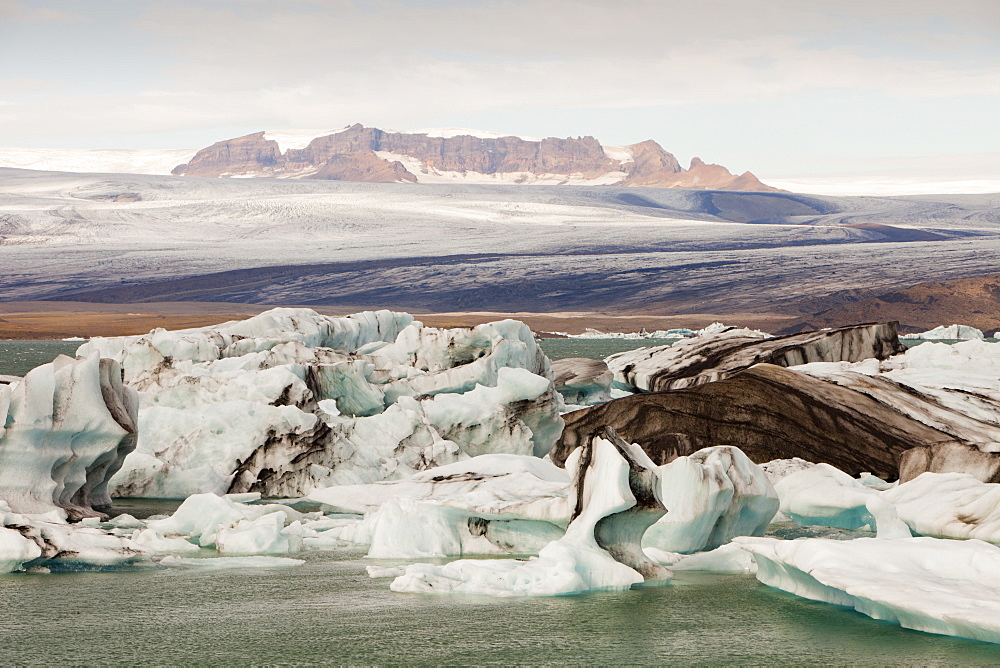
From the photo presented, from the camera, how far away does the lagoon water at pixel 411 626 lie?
509cm

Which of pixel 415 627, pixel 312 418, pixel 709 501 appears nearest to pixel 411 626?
pixel 415 627

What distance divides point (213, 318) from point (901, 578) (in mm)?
69943

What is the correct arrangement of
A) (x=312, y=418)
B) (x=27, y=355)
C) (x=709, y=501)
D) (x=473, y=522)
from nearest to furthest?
(x=709, y=501) < (x=473, y=522) < (x=312, y=418) < (x=27, y=355)

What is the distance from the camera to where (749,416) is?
12703 millimetres

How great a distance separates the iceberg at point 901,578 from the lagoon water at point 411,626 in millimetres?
88

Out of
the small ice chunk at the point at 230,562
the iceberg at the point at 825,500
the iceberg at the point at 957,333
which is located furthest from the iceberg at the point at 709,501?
the iceberg at the point at 957,333

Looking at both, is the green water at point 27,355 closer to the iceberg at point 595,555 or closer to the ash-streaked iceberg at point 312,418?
the ash-streaked iceberg at point 312,418

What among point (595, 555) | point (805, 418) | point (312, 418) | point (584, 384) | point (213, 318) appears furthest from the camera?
point (213, 318)

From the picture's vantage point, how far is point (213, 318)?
72.5m

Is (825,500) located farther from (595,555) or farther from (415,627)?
(415,627)

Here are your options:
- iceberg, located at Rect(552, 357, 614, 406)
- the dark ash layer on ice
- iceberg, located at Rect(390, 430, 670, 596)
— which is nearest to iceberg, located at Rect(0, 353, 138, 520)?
iceberg, located at Rect(390, 430, 670, 596)

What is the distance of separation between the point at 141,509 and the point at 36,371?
5.89 feet

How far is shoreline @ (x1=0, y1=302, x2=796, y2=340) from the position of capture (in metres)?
69.8

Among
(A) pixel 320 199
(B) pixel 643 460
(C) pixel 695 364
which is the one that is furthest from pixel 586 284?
(B) pixel 643 460
